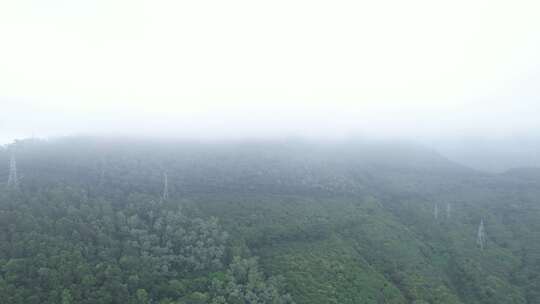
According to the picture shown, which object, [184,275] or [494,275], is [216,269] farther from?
[494,275]

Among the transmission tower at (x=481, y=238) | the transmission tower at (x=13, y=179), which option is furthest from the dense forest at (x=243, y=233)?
the transmission tower at (x=481, y=238)

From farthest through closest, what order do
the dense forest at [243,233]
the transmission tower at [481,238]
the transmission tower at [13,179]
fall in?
1. the transmission tower at [481,238]
2. the transmission tower at [13,179]
3. the dense forest at [243,233]

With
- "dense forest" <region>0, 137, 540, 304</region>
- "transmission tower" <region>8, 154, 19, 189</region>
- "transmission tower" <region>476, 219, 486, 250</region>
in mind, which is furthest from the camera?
"transmission tower" <region>476, 219, 486, 250</region>

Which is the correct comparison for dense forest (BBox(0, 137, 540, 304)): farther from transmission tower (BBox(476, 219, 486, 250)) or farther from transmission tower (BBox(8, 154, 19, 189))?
Answer: transmission tower (BBox(476, 219, 486, 250))

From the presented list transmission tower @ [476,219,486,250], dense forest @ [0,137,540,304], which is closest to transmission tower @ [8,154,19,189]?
dense forest @ [0,137,540,304]

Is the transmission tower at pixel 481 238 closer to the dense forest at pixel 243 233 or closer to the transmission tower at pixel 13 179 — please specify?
the dense forest at pixel 243 233

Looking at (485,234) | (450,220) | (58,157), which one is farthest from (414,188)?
(58,157)

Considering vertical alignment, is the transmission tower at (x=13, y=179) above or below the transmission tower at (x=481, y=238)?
above

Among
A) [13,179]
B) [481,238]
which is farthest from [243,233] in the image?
[481,238]
